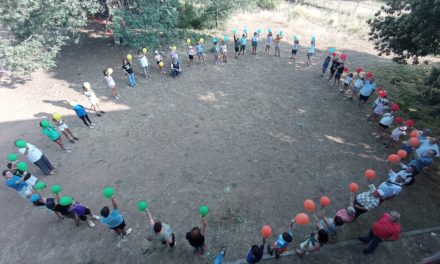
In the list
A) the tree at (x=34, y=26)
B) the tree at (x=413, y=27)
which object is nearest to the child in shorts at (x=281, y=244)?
the tree at (x=413, y=27)

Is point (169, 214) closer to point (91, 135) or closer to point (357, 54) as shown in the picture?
point (91, 135)

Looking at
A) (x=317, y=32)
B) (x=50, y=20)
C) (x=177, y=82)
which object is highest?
(x=50, y=20)

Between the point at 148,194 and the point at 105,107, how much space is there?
5652 millimetres

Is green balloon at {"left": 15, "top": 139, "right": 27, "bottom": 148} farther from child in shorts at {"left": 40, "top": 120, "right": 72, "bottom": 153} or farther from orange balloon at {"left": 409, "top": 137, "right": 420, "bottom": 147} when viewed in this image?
orange balloon at {"left": 409, "top": 137, "right": 420, "bottom": 147}

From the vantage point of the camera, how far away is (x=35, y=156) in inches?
312

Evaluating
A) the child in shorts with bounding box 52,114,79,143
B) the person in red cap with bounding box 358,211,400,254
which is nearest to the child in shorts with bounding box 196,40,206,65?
the child in shorts with bounding box 52,114,79,143

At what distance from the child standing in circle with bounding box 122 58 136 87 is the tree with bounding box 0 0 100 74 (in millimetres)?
3028

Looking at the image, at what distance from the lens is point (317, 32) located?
64.7 feet

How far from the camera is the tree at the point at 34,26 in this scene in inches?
447

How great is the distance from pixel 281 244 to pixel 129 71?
10.2 m

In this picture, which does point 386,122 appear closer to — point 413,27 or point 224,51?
point 413,27

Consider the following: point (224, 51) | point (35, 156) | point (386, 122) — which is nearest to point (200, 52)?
point (224, 51)

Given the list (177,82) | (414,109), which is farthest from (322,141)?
(177,82)

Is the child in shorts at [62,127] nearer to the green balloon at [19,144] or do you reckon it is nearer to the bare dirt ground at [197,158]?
the bare dirt ground at [197,158]
